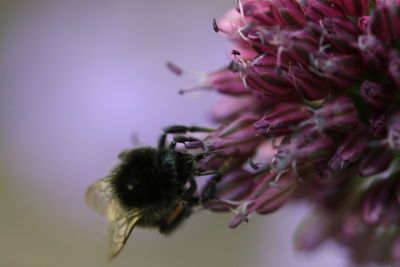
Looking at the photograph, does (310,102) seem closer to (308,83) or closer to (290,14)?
(308,83)

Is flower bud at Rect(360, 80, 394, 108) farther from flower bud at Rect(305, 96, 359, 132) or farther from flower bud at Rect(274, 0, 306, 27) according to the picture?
flower bud at Rect(274, 0, 306, 27)

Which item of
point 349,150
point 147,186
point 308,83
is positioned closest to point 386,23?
point 308,83

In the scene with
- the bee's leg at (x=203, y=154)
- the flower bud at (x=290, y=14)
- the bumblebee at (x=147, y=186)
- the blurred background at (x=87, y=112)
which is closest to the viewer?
the flower bud at (x=290, y=14)

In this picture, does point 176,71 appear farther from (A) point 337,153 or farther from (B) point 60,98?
(B) point 60,98

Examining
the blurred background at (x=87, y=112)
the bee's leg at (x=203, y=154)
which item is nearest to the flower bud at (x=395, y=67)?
the bee's leg at (x=203, y=154)

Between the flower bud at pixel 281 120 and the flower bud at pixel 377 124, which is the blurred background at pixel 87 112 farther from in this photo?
the flower bud at pixel 377 124

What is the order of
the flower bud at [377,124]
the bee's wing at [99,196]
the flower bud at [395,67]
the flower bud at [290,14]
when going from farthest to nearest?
the bee's wing at [99,196] < the flower bud at [290,14] < the flower bud at [377,124] < the flower bud at [395,67]

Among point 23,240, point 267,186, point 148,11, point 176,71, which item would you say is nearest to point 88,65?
point 148,11
